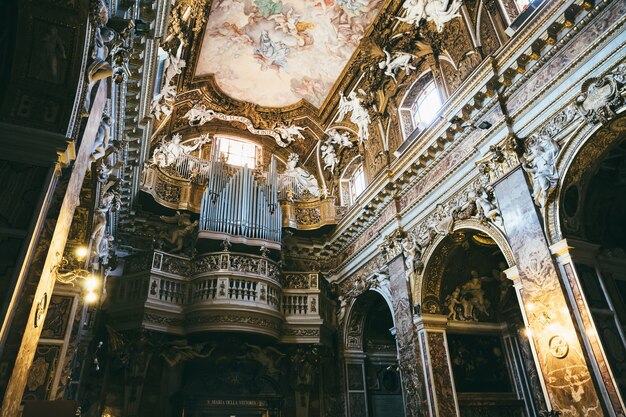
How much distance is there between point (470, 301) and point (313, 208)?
Answer: 20.9ft

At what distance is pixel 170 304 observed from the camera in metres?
11.4

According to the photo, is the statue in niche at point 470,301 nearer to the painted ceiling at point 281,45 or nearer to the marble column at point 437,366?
the marble column at point 437,366

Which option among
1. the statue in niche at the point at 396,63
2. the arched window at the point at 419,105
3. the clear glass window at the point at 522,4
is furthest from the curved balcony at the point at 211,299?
the clear glass window at the point at 522,4

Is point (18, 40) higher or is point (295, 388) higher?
point (18, 40)

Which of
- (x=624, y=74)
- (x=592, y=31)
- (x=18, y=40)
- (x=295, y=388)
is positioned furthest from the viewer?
(x=295, y=388)

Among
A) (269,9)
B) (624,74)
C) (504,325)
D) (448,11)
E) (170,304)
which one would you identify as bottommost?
(504,325)

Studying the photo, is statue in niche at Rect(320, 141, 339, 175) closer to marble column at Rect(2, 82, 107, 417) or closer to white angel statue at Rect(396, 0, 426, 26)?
white angel statue at Rect(396, 0, 426, 26)

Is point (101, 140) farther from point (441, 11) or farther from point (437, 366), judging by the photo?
point (441, 11)

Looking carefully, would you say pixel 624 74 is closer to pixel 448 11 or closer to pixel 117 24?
pixel 448 11

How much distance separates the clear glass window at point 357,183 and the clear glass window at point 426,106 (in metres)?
2.92

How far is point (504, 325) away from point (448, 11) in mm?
7993


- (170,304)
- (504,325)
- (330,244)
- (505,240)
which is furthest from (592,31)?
(170,304)

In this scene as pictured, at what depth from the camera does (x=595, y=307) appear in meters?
6.18

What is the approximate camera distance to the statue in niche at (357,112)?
44.7ft
